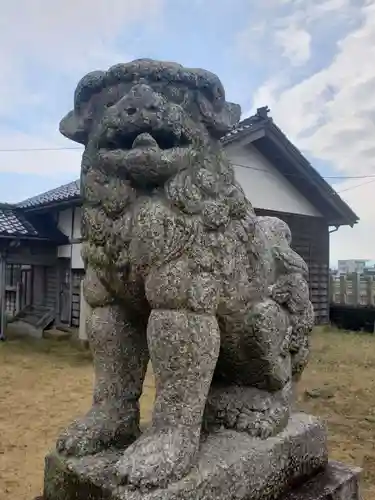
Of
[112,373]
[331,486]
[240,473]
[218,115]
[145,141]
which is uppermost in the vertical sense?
[218,115]

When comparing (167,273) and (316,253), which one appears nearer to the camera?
(167,273)

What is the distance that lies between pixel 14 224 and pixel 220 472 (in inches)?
345

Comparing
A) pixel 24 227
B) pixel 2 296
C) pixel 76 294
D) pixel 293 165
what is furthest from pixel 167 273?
pixel 293 165

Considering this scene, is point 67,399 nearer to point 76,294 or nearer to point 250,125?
point 76,294

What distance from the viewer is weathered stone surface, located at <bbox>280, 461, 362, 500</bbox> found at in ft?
5.11

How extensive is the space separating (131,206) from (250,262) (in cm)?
41

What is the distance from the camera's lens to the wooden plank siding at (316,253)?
11.1 m

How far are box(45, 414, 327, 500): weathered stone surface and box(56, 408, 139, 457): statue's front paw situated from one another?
27mm

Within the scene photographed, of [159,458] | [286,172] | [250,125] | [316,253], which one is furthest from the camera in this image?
[316,253]

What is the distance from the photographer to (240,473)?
4.49 ft

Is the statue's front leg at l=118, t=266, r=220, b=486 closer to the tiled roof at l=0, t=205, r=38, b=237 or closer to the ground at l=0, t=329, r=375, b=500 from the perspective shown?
the ground at l=0, t=329, r=375, b=500

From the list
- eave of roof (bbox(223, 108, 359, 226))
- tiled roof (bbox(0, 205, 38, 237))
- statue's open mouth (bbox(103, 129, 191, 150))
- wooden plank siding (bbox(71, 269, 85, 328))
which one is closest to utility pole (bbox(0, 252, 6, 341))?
tiled roof (bbox(0, 205, 38, 237))


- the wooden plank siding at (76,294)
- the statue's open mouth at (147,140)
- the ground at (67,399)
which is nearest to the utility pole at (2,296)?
the ground at (67,399)

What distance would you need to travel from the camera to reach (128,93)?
1358mm
